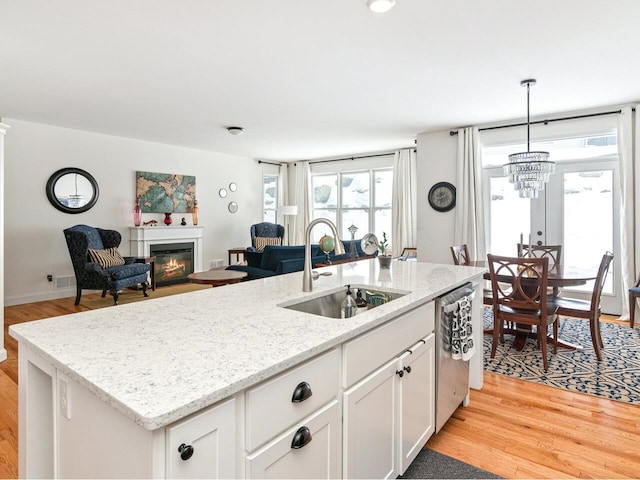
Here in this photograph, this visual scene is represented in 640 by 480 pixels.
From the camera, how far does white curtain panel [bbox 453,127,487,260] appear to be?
546 cm

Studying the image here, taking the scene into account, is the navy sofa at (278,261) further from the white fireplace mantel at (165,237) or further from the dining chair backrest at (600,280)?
the dining chair backrest at (600,280)

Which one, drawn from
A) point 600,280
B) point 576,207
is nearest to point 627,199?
point 576,207

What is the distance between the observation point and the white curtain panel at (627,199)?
4.38m

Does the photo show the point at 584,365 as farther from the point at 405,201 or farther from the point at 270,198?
the point at 270,198

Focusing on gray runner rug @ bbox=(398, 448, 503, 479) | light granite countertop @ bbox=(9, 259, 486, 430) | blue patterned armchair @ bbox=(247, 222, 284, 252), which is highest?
blue patterned armchair @ bbox=(247, 222, 284, 252)

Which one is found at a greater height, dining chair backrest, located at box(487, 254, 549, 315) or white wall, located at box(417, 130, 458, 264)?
white wall, located at box(417, 130, 458, 264)

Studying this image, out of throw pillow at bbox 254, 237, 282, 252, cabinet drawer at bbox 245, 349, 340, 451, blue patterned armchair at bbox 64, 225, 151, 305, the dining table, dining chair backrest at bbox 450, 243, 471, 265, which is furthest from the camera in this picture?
throw pillow at bbox 254, 237, 282, 252

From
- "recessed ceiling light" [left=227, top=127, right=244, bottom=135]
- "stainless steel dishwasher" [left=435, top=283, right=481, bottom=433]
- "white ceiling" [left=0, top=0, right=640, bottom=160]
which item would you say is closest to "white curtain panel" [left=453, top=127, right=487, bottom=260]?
"white ceiling" [left=0, top=0, right=640, bottom=160]

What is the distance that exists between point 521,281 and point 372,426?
254 cm

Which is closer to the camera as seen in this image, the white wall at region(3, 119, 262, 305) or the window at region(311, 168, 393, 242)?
the white wall at region(3, 119, 262, 305)

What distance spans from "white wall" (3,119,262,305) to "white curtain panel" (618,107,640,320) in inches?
259

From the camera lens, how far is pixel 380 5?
2312 mm

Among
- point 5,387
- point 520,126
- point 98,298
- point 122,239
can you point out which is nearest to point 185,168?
point 122,239

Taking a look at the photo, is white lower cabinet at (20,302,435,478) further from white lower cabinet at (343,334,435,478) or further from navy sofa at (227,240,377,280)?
navy sofa at (227,240,377,280)
